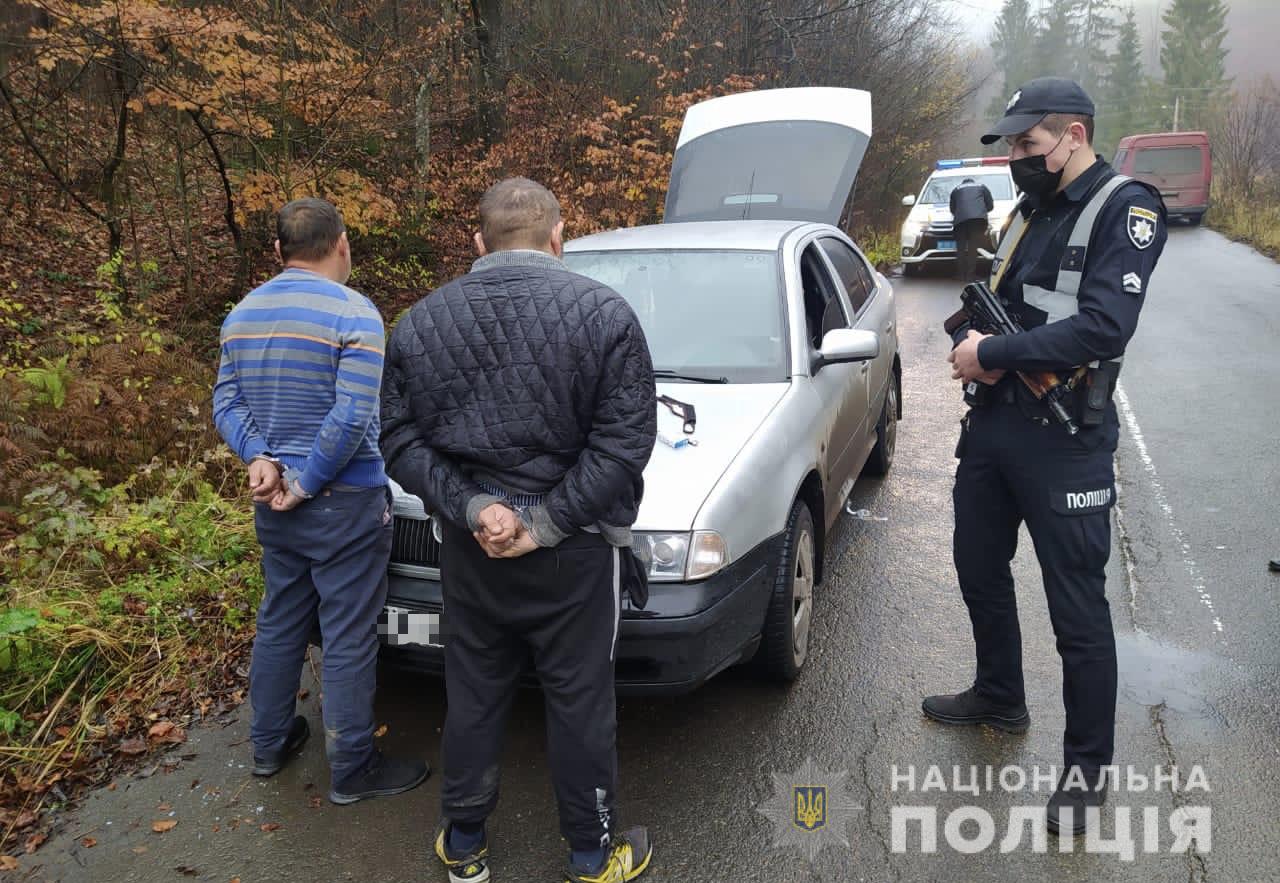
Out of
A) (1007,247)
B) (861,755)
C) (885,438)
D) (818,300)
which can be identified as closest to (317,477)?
(861,755)

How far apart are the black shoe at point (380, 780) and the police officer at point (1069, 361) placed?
6.74 feet

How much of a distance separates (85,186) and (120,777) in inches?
321

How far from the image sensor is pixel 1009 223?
3195 mm

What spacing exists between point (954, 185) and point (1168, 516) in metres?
12.3

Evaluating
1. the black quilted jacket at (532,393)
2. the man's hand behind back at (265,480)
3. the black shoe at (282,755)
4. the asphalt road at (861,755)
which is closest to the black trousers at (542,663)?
the black quilted jacket at (532,393)

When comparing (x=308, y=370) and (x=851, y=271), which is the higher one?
(x=308, y=370)

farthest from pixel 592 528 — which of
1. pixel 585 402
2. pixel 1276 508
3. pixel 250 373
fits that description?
pixel 1276 508

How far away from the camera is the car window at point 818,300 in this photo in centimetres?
458

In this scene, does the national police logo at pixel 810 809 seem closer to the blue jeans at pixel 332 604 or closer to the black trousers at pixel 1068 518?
the black trousers at pixel 1068 518

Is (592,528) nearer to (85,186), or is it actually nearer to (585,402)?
(585,402)

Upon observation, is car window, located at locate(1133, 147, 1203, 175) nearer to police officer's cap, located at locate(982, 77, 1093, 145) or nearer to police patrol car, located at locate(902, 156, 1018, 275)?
police patrol car, located at locate(902, 156, 1018, 275)

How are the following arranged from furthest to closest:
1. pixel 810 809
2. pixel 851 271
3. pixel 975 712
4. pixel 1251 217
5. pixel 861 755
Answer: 1. pixel 1251 217
2. pixel 851 271
3. pixel 975 712
4. pixel 861 755
5. pixel 810 809

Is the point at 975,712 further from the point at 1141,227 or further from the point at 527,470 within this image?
the point at 527,470

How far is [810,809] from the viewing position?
3.03m
